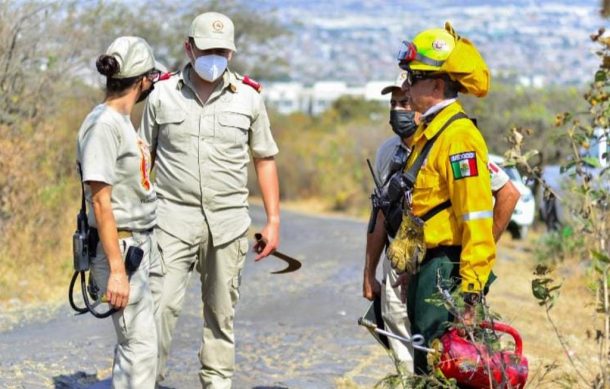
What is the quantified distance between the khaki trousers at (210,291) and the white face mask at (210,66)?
786 millimetres

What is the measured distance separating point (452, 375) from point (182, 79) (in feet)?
7.51

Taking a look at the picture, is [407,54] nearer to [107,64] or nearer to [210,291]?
[107,64]

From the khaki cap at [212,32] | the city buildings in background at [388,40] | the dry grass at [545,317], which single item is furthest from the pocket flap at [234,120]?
the city buildings in background at [388,40]

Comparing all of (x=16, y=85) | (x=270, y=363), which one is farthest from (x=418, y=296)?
(x=16, y=85)

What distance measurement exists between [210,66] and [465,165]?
1766 mm

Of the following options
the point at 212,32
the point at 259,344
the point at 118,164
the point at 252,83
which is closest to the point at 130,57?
the point at 118,164

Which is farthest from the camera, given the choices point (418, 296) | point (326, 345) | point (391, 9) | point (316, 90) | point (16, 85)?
point (391, 9)

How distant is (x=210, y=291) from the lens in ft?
19.7

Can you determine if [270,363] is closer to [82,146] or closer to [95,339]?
[95,339]

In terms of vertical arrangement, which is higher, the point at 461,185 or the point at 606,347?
the point at 461,185

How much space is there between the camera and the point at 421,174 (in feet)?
15.5

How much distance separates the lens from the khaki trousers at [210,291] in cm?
579

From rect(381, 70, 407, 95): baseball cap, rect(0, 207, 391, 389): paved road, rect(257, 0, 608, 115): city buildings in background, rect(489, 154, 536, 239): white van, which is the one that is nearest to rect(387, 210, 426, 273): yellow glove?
rect(381, 70, 407, 95): baseball cap

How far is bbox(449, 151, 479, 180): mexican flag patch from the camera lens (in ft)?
14.8
